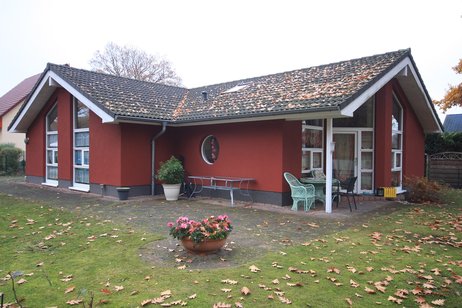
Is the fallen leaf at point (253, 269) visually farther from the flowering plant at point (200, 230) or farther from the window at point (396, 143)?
the window at point (396, 143)

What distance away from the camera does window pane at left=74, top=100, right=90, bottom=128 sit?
14273mm

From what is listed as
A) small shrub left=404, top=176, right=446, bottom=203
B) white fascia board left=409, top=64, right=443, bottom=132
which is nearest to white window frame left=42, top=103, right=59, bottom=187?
small shrub left=404, top=176, right=446, bottom=203

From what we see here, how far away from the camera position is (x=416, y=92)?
1348cm

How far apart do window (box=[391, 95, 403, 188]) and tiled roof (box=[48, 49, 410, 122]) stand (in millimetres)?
2670

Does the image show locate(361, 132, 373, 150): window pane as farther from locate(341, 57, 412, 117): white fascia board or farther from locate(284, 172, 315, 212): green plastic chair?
locate(284, 172, 315, 212): green plastic chair

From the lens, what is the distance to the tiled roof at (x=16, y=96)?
96.3 feet

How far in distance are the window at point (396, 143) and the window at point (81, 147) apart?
11.7 metres

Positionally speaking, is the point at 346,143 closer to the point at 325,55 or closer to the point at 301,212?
the point at 301,212

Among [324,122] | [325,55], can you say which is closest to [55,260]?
[324,122]

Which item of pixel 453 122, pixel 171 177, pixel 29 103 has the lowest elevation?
pixel 171 177

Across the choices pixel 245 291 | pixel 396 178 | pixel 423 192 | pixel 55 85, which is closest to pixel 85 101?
pixel 55 85

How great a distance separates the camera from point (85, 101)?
12.5m

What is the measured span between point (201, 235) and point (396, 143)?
10906 millimetres

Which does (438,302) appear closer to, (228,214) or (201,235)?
(201,235)
